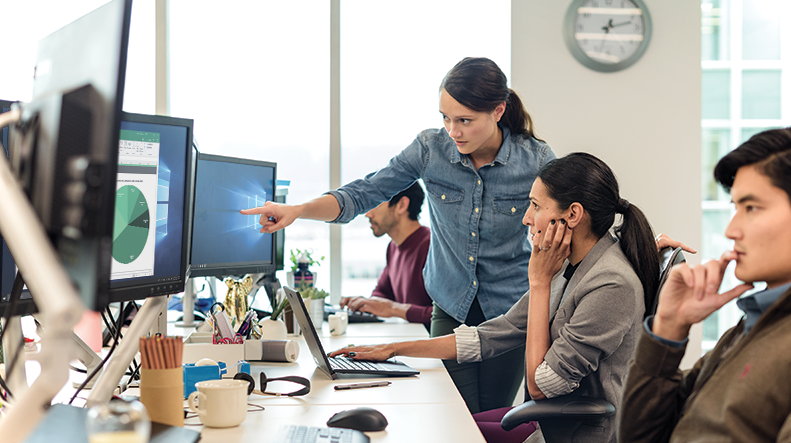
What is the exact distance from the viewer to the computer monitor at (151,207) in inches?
43.9

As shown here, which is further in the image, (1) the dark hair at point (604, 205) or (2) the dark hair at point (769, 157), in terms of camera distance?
(1) the dark hair at point (604, 205)

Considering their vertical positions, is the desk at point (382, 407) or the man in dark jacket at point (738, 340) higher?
the man in dark jacket at point (738, 340)

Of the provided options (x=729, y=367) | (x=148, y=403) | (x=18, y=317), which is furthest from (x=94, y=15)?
(x=729, y=367)

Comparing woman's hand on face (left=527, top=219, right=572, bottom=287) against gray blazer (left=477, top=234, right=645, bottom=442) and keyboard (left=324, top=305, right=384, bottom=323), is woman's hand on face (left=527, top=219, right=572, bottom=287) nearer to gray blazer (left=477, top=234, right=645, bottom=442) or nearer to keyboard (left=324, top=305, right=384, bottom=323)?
gray blazer (left=477, top=234, right=645, bottom=442)

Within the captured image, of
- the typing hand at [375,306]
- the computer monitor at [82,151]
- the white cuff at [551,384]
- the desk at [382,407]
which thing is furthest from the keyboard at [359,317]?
the computer monitor at [82,151]

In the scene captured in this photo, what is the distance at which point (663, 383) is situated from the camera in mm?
1018

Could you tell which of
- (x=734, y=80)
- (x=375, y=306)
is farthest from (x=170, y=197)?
(x=734, y=80)

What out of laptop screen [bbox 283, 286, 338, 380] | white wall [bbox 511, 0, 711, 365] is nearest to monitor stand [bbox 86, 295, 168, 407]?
laptop screen [bbox 283, 286, 338, 380]

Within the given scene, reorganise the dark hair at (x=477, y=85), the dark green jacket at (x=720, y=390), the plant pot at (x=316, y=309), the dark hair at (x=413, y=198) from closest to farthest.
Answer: the dark green jacket at (x=720, y=390) < the dark hair at (x=477, y=85) < the plant pot at (x=316, y=309) < the dark hair at (x=413, y=198)

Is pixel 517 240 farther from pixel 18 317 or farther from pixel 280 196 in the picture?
pixel 18 317

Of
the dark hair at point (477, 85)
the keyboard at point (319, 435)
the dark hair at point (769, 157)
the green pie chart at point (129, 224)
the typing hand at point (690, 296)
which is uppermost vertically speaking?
the dark hair at point (477, 85)

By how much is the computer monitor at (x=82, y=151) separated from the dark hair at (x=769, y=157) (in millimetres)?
916

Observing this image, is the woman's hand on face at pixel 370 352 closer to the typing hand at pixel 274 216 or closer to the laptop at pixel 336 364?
the laptop at pixel 336 364

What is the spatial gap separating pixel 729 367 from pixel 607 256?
58 centimetres
